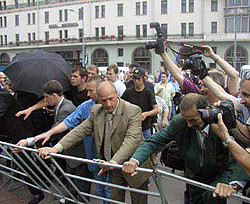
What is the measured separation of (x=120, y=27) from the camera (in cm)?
4891

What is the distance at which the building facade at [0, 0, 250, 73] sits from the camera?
1710 inches

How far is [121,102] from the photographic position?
3721 mm

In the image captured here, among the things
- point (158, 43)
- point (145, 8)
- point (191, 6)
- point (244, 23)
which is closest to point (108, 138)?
point (158, 43)

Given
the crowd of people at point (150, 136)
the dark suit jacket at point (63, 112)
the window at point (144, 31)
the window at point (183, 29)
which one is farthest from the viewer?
the window at point (144, 31)

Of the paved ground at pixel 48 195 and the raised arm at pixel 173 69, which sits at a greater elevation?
the raised arm at pixel 173 69

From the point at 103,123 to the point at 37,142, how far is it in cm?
111

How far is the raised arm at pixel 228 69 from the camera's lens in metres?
4.06

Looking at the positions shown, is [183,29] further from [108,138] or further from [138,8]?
[108,138]

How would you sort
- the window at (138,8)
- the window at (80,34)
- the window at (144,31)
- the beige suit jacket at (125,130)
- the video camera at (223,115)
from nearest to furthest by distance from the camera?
the video camera at (223,115)
the beige suit jacket at (125,130)
the window at (144,31)
the window at (138,8)
the window at (80,34)

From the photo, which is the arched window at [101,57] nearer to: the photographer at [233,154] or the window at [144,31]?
the window at [144,31]

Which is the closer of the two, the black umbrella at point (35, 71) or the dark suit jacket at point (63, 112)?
the dark suit jacket at point (63, 112)

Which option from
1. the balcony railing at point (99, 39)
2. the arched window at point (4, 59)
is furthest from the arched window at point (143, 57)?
the arched window at point (4, 59)

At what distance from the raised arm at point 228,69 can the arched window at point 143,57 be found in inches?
1662

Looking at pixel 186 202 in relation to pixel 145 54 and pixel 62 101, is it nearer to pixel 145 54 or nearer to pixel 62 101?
pixel 62 101
